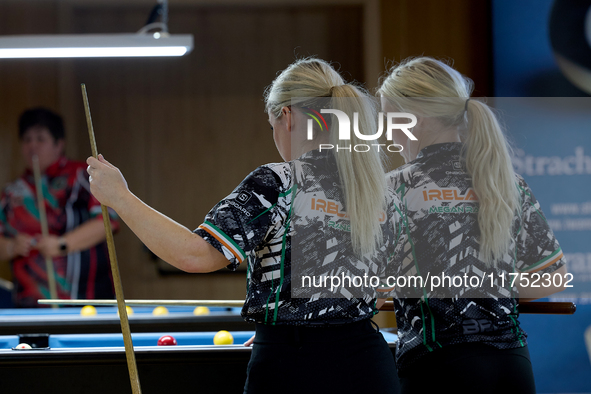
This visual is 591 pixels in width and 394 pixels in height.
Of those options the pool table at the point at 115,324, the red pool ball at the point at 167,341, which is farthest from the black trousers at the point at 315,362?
the pool table at the point at 115,324

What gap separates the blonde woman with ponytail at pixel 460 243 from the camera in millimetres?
1207

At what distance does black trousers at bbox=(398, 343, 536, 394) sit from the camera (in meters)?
1.18

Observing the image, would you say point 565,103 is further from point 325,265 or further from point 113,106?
point 113,106

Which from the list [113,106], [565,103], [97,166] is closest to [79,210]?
[113,106]

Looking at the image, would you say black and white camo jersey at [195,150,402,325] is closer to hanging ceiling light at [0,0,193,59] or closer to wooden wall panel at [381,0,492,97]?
hanging ceiling light at [0,0,193,59]

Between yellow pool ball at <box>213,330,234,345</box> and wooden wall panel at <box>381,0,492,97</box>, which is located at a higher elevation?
wooden wall panel at <box>381,0,492,97</box>

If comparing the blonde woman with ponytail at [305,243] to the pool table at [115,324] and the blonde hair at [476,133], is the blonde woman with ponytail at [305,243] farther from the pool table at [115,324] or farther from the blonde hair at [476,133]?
the pool table at [115,324]

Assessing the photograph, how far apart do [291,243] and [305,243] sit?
3 centimetres

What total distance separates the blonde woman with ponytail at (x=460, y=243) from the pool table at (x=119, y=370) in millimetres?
585

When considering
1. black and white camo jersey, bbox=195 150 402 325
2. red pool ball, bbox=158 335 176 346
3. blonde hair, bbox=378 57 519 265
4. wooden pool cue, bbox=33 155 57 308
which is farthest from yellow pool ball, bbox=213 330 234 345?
wooden pool cue, bbox=33 155 57 308

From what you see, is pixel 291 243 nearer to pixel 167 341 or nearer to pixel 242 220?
pixel 242 220

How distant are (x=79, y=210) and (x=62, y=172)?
27cm

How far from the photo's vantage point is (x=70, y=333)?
7.61ft

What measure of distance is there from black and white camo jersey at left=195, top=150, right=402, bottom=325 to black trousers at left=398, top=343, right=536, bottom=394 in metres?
0.21
